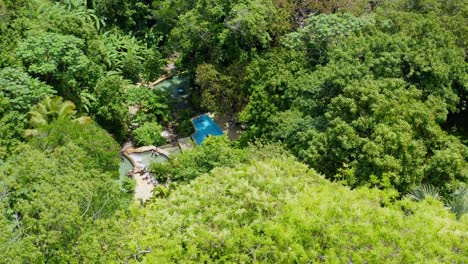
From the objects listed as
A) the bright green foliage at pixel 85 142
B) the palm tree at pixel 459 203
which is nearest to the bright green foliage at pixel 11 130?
the bright green foliage at pixel 85 142

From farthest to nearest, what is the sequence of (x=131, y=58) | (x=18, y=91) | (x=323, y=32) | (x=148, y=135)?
1. (x=131, y=58)
2. (x=148, y=135)
3. (x=323, y=32)
4. (x=18, y=91)

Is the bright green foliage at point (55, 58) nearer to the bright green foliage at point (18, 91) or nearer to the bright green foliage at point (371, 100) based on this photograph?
the bright green foliage at point (18, 91)

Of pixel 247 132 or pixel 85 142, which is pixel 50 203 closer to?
pixel 85 142

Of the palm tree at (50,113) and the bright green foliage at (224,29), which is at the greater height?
the bright green foliage at (224,29)

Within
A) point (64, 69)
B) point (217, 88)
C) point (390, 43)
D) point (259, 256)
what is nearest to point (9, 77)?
point (64, 69)

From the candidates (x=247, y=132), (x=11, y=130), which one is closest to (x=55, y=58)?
(x=11, y=130)

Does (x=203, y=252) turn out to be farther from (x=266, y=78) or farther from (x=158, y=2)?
(x=158, y=2)

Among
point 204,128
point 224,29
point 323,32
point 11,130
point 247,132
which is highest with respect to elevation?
point 323,32
